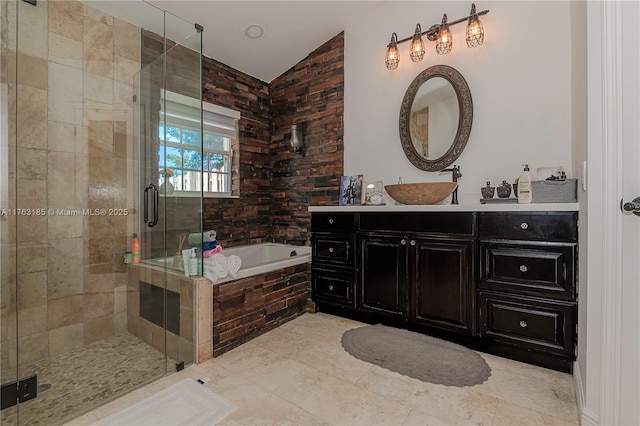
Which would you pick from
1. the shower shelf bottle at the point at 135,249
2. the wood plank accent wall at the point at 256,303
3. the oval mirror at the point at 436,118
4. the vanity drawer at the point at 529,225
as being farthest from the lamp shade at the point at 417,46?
the shower shelf bottle at the point at 135,249

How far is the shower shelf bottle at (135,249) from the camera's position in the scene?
2291mm

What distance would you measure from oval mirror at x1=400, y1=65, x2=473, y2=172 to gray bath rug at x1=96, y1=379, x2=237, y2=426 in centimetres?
232

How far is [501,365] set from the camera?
1.90 meters

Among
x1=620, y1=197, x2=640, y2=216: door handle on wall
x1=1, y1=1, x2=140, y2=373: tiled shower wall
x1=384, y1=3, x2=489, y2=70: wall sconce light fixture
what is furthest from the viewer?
x1=384, y1=3, x2=489, y2=70: wall sconce light fixture

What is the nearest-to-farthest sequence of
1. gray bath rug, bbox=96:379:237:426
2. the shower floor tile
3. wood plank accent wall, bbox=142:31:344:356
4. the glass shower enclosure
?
1. gray bath rug, bbox=96:379:237:426
2. the shower floor tile
3. the glass shower enclosure
4. wood plank accent wall, bbox=142:31:344:356

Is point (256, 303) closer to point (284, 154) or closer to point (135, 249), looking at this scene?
point (135, 249)

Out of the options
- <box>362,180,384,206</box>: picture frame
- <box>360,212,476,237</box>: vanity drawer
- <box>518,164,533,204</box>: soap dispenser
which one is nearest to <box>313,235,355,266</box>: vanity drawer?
<box>360,212,476,237</box>: vanity drawer

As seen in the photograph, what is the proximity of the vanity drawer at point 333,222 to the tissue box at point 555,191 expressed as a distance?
4.24 ft

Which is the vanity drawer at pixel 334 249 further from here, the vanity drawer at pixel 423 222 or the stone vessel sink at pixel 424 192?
the stone vessel sink at pixel 424 192

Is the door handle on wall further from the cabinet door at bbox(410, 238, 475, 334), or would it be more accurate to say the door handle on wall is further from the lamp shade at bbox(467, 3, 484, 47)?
the lamp shade at bbox(467, 3, 484, 47)

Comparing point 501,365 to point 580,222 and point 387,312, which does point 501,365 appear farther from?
point 580,222

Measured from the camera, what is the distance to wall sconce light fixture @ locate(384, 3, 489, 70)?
2385mm

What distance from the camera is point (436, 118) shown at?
266 centimetres

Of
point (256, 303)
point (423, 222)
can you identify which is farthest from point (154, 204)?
point (423, 222)
